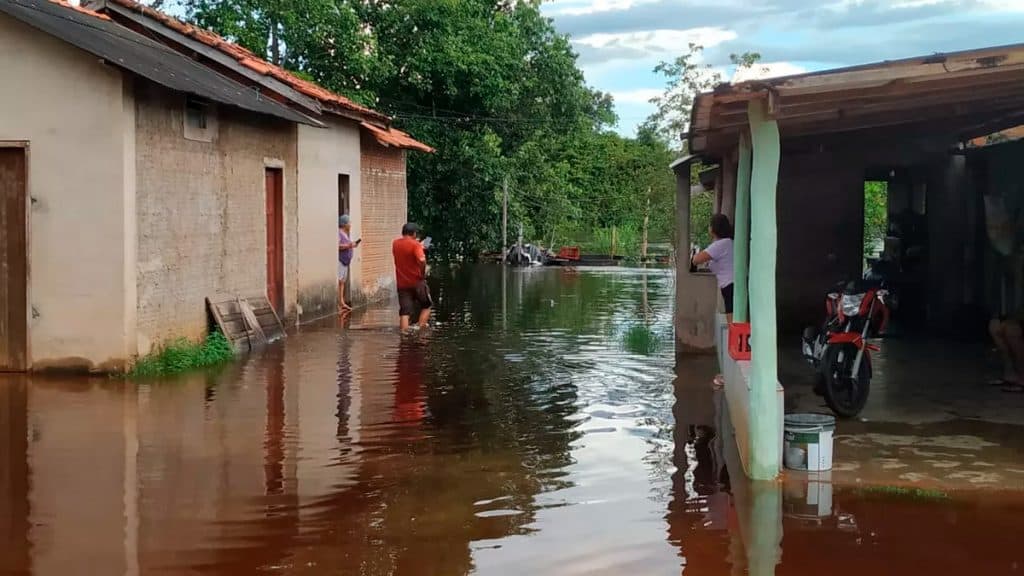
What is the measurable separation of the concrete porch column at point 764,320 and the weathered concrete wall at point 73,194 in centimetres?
662

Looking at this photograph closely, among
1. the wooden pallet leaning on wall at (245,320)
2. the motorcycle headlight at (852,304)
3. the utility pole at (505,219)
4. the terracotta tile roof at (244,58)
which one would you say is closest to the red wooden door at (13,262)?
the wooden pallet leaning on wall at (245,320)

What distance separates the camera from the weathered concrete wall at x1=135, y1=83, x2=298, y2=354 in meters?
11.6

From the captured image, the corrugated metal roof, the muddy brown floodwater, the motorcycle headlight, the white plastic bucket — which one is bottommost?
the muddy brown floodwater

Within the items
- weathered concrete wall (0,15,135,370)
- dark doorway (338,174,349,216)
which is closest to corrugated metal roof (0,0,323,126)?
weathered concrete wall (0,15,135,370)

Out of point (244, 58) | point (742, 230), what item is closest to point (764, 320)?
point (742, 230)

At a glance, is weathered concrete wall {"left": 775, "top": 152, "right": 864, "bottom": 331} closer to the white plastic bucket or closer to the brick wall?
the white plastic bucket

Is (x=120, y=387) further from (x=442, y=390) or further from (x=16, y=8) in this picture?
(x=16, y=8)

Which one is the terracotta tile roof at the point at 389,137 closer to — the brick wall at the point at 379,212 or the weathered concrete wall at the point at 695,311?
the brick wall at the point at 379,212

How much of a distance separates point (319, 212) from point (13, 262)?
6976 mm

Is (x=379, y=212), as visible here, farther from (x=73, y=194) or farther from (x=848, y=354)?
(x=848, y=354)

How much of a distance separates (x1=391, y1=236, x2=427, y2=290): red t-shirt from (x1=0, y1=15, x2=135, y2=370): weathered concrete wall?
4.56 m

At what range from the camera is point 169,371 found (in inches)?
454

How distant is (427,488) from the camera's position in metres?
7.03

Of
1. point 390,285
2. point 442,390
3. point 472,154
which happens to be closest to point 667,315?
point 390,285
